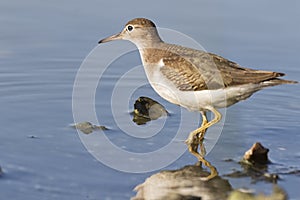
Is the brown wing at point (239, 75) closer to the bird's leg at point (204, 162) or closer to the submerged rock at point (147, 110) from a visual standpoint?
the bird's leg at point (204, 162)

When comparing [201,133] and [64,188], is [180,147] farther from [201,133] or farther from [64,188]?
[64,188]

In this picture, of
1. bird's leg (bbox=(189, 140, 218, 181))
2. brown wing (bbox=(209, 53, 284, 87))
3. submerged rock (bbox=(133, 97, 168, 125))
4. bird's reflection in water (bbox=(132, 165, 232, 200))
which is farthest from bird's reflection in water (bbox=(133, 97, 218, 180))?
bird's reflection in water (bbox=(132, 165, 232, 200))

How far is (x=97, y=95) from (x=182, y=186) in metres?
3.07

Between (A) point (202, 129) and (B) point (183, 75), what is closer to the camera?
(B) point (183, 75)

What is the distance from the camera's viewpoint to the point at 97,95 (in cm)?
1063

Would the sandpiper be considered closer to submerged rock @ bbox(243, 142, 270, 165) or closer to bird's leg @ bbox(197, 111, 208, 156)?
bird's leg @ bbox(197, 111, 208, 156)

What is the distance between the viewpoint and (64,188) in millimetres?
7617

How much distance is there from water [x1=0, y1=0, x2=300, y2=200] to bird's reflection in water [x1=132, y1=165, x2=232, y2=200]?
0.46 feet

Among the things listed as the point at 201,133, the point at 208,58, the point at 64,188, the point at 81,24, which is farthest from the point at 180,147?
the point at 81,24

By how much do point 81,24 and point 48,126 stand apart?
3446 millimetres

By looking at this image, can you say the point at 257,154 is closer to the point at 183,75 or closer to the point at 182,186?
the point at 182,186

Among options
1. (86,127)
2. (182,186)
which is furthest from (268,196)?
(86,127)

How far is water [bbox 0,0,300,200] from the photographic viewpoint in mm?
7980

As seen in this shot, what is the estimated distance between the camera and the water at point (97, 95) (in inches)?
314
